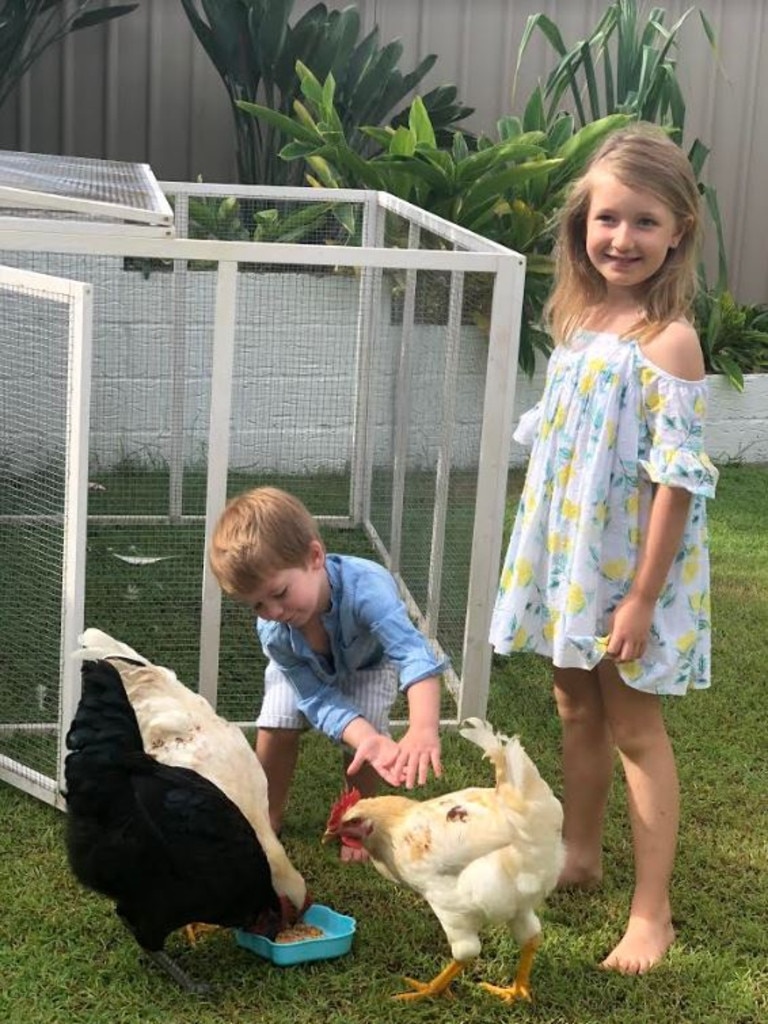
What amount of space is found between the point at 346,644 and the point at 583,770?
531mm

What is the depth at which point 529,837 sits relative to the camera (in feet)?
7.59

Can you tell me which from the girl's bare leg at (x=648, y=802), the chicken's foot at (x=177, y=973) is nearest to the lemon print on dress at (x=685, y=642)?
the girl's bare leg at (x=648, y=802)

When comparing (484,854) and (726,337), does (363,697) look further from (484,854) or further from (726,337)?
(726,337)

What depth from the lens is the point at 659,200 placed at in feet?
8.23

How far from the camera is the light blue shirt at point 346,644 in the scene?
267 centimetres

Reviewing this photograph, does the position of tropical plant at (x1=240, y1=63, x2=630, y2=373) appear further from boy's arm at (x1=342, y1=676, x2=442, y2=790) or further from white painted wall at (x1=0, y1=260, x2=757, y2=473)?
boy's arm at (x1=342, y1=676, x2=442, y2=790)

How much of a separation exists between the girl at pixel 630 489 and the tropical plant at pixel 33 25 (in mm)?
3984

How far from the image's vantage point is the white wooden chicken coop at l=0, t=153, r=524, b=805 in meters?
3.02

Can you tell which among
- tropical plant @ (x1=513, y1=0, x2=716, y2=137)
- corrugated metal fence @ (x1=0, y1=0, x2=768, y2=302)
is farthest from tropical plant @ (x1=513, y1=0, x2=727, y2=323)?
corrugated metal fence @ (x1=0, y1=0, x2=768, y2=302)

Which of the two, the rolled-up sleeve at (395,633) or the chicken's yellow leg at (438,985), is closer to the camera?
the chicken's yellow leg at (438,985)

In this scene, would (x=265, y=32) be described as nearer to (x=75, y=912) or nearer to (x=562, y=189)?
(x=562, y=189)

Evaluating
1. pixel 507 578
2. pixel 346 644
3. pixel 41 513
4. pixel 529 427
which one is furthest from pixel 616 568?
pixel 41 513

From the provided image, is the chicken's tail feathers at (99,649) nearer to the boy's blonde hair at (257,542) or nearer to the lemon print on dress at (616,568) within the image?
the boy's blonde hair at (257,542)

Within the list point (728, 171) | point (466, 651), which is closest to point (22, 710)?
point (466, 651)
